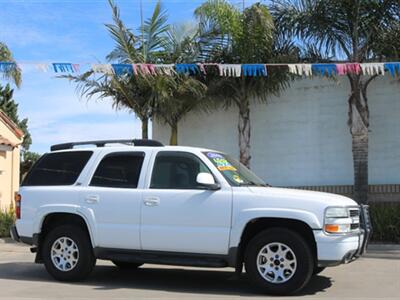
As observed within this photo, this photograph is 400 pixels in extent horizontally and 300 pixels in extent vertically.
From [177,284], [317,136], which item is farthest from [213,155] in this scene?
[317,136]

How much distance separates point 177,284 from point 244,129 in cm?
813

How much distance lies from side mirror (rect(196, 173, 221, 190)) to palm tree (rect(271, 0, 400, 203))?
7.49 metres

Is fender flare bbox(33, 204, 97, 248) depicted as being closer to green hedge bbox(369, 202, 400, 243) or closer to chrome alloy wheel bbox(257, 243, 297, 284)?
chrome alloy wheel bbox(257, 243, 297, 284)

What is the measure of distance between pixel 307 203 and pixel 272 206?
0.46 metres

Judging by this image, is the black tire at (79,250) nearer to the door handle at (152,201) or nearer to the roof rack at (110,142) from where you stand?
the door handle at (152,201)

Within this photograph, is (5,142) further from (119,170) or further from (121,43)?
(119,170)

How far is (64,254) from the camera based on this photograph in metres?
8.97

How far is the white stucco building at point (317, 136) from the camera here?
51.0ft

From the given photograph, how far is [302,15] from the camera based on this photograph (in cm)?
1491

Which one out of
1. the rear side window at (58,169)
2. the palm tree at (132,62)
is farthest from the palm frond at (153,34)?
the rear side window at (58,169)

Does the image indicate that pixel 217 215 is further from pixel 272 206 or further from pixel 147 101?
pixel 147 101

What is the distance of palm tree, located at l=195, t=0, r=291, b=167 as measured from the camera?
15.1 meters

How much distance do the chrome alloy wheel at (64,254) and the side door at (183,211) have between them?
119 centimetres

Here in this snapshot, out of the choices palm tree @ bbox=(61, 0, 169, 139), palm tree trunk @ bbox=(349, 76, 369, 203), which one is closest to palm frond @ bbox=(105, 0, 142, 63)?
palm tree @ bbox=(61, 0, 169, 139)
